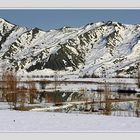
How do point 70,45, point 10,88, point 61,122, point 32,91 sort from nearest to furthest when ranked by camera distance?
point 61,122
point 10,88
point 32,91
point 70,45

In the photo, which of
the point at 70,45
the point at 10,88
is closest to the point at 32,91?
the point at 10,88

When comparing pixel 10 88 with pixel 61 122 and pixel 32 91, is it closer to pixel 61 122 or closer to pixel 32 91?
pixel 32 91

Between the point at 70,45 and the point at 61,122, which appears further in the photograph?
the point at 70,45

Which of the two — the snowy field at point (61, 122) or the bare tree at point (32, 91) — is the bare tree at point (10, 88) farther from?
the snowy field at point (61, 122)

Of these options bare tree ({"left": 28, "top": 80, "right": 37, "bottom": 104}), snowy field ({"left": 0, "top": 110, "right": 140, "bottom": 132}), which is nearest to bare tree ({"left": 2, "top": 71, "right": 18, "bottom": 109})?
bare tree ({"left": 28, "top": 80, "right": 37, "bottom": 104})

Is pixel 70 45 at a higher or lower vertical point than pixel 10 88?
higher

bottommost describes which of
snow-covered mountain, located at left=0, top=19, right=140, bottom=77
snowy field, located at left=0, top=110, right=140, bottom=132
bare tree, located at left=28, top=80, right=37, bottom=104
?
snowy field, located at left=0, top=110, right=140, bottom=132

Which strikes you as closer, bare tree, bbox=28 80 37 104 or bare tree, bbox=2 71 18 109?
bare tree, bbox=2 71 18 109

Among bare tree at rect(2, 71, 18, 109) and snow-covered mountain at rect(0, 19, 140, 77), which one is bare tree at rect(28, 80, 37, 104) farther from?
snow-covered mountain at rect(0, 19, 140, 77)

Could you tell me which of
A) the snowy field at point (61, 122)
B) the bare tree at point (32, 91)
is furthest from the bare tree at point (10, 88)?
the snowy field at point (61, 122)

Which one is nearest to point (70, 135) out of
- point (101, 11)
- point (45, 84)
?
point (101, 11)
